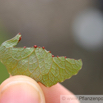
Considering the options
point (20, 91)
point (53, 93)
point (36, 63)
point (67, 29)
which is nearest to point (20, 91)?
point (20, 91)

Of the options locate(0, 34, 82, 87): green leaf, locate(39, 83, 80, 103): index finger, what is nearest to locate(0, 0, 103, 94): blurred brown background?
locate(39, 83, 80, 103): index finger

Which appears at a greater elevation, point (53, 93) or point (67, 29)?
point (67, 29)

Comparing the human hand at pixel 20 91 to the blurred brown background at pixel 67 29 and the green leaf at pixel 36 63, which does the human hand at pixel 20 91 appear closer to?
the green leaf at pixel 36 63

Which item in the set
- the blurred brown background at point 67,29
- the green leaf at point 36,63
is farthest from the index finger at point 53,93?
the blurred brown background at point 67,29

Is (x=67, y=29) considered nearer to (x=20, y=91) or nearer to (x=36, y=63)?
(x=36, y=63)

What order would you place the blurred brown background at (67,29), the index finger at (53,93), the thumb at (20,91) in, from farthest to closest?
the blurred brown background at (67,29)
the index finger at (53,93)
the thumb at (20,91)

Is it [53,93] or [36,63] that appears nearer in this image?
[36,63]
